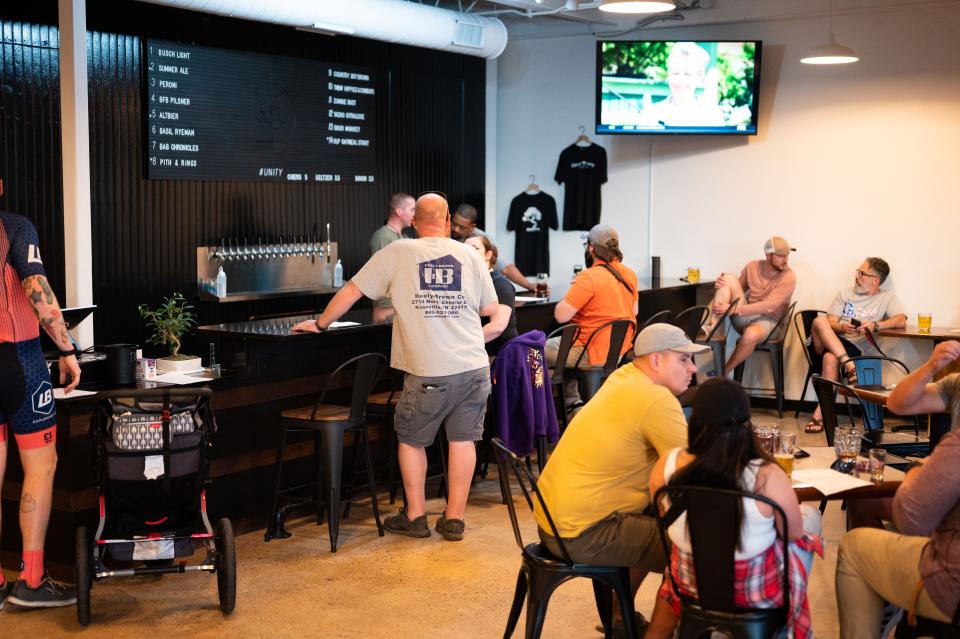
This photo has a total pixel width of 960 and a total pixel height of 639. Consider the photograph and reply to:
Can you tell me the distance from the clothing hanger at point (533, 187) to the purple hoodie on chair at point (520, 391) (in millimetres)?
4508

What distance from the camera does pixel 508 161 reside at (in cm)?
1045

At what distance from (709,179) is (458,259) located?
183 inches

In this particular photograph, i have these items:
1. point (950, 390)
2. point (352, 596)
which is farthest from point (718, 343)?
point (352, 596)

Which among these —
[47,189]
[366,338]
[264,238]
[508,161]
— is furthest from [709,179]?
[47,189]

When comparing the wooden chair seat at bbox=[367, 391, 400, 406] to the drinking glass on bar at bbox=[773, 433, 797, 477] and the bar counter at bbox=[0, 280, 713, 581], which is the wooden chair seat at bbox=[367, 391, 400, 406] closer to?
the bar counter at bbox=[0, 280, 713, 581]

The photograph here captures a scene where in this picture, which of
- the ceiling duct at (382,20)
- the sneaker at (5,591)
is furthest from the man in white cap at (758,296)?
the sneaker at (5,591)

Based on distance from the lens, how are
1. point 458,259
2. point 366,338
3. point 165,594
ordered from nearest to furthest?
point 165,594 < point 458,259 < point 366,338

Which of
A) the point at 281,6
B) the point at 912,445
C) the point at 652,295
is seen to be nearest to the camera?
the point at 912,445

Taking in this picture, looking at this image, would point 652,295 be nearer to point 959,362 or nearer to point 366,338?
point 366,338

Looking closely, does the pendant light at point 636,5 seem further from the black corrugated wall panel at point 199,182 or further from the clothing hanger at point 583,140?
the clothing hanger at point 583,140

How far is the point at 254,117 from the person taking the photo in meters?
8.05

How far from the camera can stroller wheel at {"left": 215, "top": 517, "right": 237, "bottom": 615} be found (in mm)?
4324

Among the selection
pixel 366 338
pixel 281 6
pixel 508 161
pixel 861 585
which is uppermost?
pixel 281 6

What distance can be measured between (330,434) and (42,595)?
1400mm
